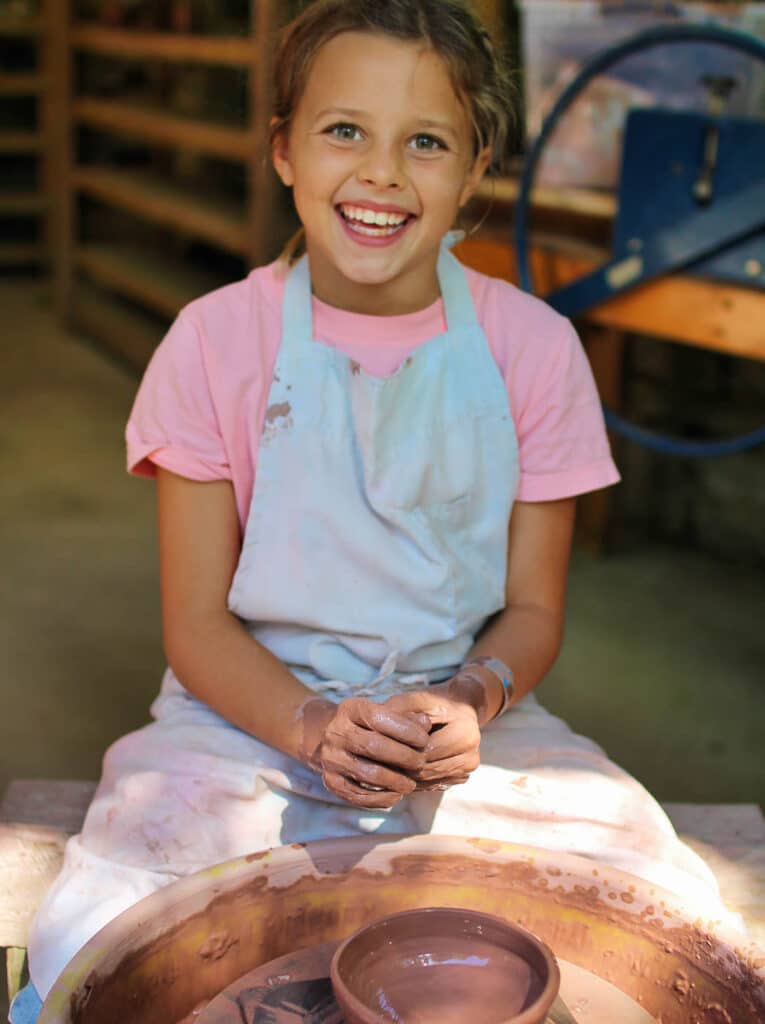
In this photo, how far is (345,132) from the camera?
4.98 ft

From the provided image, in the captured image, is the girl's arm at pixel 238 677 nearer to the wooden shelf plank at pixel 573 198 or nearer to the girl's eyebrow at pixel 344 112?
the girl's eyebrow at pixel 344 112

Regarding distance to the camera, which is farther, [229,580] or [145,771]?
[229,580]

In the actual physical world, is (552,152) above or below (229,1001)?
above

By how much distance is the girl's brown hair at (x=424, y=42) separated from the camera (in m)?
1.49

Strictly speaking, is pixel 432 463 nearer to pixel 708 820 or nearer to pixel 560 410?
pixel 560 410

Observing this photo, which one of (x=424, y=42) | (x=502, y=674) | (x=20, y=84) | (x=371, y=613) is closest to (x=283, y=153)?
(x=424, y=42)

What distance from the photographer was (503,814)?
139 centimetres

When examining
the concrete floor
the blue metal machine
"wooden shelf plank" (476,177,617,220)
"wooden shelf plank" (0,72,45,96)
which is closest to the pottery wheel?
the concrete floor

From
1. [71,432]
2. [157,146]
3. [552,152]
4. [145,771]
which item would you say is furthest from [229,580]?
[157,146]

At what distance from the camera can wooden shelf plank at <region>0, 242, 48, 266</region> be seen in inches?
257

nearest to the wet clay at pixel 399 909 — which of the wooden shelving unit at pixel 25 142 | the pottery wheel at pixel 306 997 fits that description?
the pottery wheel at pixel 306 997

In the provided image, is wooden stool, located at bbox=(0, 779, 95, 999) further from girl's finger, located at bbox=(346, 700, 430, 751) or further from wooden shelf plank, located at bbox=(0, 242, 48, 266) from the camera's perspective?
wooden shelf plank, located at bbox=(0, 242, 48, 266)

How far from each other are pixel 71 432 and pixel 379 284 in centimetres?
306

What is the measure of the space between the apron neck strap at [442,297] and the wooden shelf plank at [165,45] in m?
2.65
